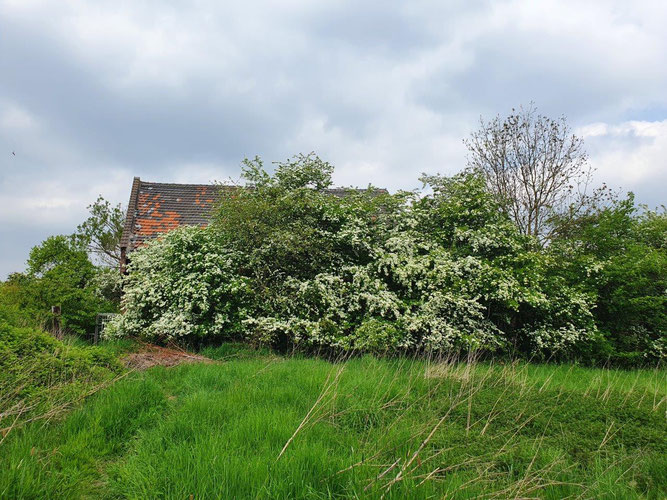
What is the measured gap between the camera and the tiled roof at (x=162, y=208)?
53.9ft

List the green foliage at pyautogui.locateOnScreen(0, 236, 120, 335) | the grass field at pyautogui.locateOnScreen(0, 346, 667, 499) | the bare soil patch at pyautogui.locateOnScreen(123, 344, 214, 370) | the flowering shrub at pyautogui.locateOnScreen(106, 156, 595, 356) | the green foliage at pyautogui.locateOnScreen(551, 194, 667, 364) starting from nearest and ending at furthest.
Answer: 1. the grass field at pyautogui.locateOnScreen(0, 346, 667, 499)
2. the bare soil patch at pyautogui.locateOnScreen(123, 344, 214, 370)
3. the flowering shrub at pyautogui.locateOnScreen(106, 156, 595, 356)
4. the green foliage at pyautogui.locateOnScreen(551, 194, 667, 364)
5. the green foliage at pyautogui.locateOnScreen(0, 236, 120, 335)

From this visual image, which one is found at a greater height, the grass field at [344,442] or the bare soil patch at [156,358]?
the grass field at [344,442]

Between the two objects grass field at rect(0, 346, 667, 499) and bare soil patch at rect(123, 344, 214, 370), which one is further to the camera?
bare soil patch at rect(123, 344, 214, 370)

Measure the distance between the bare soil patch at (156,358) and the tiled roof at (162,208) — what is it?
22.1ft

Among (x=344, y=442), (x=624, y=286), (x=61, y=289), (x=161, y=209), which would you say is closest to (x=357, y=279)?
(x=344, y=442)

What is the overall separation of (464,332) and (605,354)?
445cm

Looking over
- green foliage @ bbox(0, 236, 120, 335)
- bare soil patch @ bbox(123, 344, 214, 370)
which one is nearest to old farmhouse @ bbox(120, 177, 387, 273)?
green foliage @ bbox(0, 236, 120, 335)

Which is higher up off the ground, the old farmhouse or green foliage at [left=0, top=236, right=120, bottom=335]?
the old farmhouse

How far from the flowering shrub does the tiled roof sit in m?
4.53

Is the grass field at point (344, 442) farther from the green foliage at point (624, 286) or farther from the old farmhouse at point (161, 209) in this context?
the old farmhouse at point (161, 209)

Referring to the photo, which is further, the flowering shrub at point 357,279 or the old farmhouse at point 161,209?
the old farmhouse at point 161,209

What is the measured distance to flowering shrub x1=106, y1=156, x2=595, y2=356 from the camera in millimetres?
10328

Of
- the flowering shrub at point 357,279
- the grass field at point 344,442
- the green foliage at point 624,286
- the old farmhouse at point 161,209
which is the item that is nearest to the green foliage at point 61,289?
the old farmhouse at point 161,209

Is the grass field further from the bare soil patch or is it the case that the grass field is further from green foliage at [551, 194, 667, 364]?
green foliage at [551, 194, 667, 364]
